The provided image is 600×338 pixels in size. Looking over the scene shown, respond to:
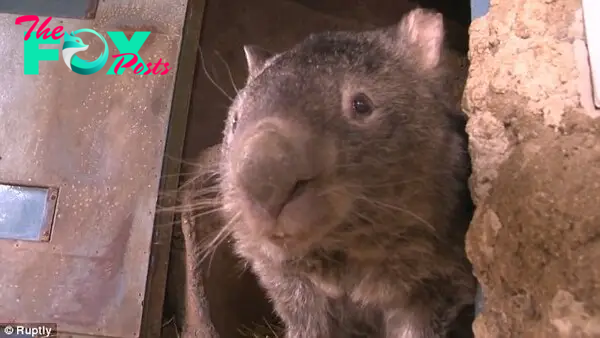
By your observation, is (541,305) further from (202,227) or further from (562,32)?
(202,227)

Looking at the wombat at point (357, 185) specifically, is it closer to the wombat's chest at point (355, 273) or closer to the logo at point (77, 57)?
the wombat's chest at point (355, 273)

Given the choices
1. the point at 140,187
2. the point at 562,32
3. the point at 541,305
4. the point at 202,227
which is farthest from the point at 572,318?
the point at 140,187

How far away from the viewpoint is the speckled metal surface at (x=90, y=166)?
11.3 feet

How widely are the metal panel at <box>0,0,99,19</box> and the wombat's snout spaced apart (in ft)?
8.19

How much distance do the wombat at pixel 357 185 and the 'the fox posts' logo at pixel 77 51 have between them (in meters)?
1.66

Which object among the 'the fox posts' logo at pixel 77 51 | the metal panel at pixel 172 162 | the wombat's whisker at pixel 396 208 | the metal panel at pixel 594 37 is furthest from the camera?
the 'the fox posts' logo at pixel 77 51

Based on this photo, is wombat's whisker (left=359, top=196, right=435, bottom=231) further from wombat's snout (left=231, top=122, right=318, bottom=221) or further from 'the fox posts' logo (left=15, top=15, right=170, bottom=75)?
'the fox posts' logo (left=15, top=15, right=170, bottom=75)

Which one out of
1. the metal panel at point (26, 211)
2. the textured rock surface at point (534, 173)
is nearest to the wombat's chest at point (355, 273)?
the textured rock surface at point (534, 173)

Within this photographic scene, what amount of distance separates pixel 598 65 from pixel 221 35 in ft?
8.65

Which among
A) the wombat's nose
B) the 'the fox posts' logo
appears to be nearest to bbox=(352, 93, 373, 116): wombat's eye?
the wombat's nose

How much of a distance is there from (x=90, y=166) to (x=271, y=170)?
230cm

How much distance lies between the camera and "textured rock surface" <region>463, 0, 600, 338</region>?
1498 millimetres

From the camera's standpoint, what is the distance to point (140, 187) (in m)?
3.54

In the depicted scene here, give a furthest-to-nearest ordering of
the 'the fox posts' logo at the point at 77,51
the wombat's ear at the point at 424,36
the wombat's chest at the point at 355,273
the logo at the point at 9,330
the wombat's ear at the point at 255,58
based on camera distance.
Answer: the 'the fox posts' logo at the point at 77,51
the logo at the point at 9,330
the wombat's ear at the point at 255,58
the wombat's ear at the point at 424,36
the wombat's chest at the point at 355,273
